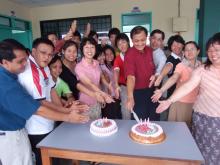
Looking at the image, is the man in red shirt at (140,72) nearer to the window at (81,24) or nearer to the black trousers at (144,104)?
the black trousers at (144,104)

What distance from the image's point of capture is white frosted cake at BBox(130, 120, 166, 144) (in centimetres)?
138

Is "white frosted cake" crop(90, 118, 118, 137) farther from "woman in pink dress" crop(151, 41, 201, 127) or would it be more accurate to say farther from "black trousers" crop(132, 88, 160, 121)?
"woman in pink dress" crop(151, 41, 201, 127)

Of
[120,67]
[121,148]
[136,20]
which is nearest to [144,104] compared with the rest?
[120,67]

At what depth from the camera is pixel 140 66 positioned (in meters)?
2.10

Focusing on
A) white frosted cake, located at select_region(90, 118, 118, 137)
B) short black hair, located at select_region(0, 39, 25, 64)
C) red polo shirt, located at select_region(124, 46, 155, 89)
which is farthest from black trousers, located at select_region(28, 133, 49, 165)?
red polo shirt, located at select_region(124, 46, 155, 89)

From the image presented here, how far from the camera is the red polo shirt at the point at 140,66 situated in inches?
81.5

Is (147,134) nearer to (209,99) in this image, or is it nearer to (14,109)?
(209,99)

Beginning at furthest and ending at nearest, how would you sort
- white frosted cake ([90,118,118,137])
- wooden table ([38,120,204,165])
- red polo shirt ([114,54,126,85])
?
1. red polo shirt ([114,54,126,85])
2. white frosted cake ([90,118,118,137])
3. wooden table ([38,120,204,165])

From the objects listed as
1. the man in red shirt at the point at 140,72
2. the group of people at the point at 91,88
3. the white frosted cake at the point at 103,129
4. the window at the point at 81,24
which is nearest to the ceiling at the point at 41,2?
the window at the point at 81,24

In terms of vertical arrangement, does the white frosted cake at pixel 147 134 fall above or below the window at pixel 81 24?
below

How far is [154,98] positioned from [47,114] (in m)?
0.99

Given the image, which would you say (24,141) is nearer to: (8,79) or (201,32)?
(8,79)

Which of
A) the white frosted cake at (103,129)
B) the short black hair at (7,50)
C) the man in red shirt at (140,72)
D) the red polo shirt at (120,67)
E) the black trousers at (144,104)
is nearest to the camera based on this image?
the short black hair at (7,50)

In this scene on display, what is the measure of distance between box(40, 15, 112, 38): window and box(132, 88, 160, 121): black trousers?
4.76m
